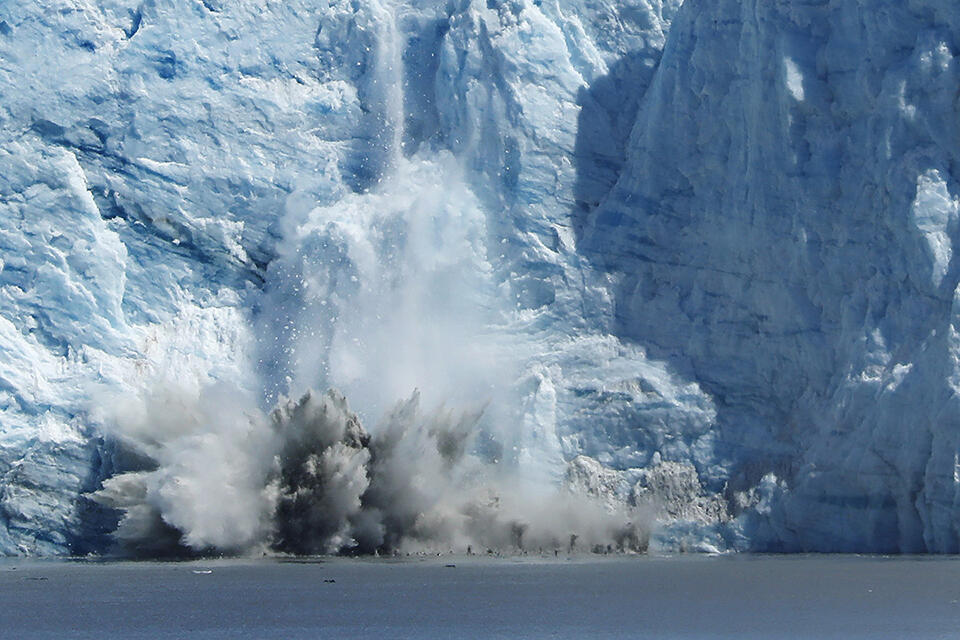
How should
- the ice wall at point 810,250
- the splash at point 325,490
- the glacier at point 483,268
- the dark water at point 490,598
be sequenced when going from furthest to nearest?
the splash at point 325,490
the glacier at point 483,268
the ice wall at point 810,250
the dark water at point 490,598

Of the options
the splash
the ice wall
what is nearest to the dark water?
the splash

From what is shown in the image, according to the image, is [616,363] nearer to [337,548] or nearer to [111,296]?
[337,548]

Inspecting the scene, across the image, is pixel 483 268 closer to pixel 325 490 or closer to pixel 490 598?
pixel 325 490

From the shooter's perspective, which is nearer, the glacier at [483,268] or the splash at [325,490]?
the glacier at [483,268]

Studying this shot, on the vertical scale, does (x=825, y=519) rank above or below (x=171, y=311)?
below

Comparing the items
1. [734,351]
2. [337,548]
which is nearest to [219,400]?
[337,548]

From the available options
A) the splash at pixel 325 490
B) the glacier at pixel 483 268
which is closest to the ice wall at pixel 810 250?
the glacier at pixel 483 268

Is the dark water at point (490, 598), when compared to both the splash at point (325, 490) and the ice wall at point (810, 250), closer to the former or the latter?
the splash at point (325, 490)
